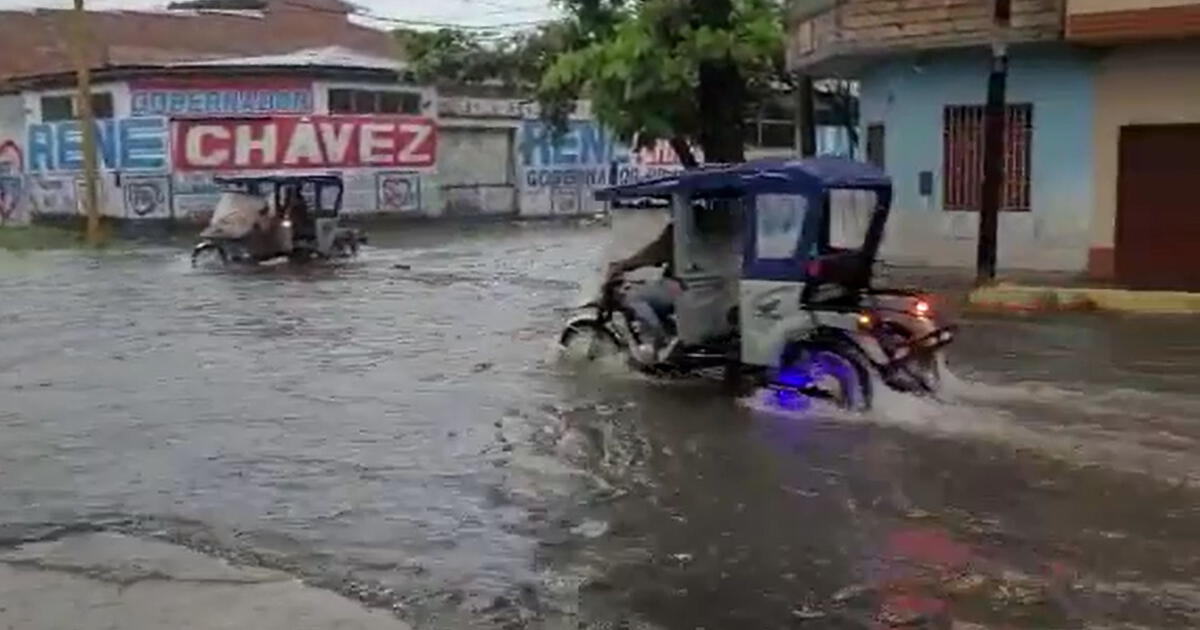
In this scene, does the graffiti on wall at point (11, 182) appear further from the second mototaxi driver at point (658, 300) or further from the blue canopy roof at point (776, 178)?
the blue canopy roof at point (776, 178)

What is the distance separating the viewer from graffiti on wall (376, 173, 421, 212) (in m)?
49.2

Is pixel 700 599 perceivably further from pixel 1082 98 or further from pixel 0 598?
pixel 1082 98

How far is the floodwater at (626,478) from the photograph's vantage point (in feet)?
24.6

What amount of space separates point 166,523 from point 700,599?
3519mm

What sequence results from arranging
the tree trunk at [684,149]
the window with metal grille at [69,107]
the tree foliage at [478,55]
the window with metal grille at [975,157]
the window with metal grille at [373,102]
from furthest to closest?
the window with metal grille at [373,102]
the window with metal grille at [69,107]
the tree foliage at [478,55]
the tree trunk at [684,149]
the window with metal grille at [975,157]

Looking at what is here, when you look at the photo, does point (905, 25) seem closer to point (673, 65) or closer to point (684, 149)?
point (673, 65)

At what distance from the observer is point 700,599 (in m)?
7.34

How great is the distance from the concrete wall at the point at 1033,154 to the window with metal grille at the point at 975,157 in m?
0.12

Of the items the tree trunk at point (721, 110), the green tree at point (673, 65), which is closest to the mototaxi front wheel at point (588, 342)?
the green tree at point (673, 65)

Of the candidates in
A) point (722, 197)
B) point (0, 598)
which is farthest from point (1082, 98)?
point (0, 598)

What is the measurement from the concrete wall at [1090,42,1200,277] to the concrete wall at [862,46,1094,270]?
0.20 meters

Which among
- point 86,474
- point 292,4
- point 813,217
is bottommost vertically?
point 86,474

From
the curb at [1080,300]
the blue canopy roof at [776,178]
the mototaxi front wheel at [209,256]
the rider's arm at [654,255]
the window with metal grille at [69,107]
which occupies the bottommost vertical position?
the mototaxi front wheel at [209,256]

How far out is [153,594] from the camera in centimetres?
769
